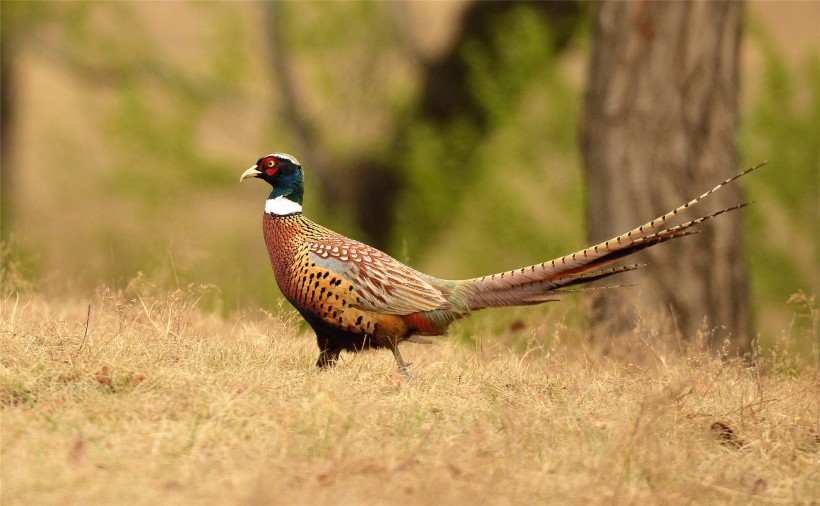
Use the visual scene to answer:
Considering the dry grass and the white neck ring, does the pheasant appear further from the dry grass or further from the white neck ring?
the dry grass

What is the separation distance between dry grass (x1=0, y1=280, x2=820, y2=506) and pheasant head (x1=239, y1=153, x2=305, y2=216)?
0.86m

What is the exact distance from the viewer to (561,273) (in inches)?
235

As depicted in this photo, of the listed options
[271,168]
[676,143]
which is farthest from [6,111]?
[271,168]

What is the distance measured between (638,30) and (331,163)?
10.4 meters

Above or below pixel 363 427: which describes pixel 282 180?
above

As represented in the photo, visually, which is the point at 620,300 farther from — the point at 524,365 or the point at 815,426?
the point at 815,426

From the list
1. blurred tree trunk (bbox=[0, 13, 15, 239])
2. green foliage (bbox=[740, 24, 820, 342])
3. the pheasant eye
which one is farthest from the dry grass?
blurred tree trunk (bbox=[0, 13, 15, 239])

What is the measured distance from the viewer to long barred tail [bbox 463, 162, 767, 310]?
18.8 feet

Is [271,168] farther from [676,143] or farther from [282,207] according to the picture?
[676,143]

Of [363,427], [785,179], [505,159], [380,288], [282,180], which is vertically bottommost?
[363,427]

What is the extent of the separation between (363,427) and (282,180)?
7.20 ft

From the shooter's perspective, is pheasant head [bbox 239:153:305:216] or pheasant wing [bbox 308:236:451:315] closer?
pheasant wing [bbox 308:236:451:315]

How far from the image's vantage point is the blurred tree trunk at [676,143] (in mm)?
9680

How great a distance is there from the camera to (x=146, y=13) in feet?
71.4
